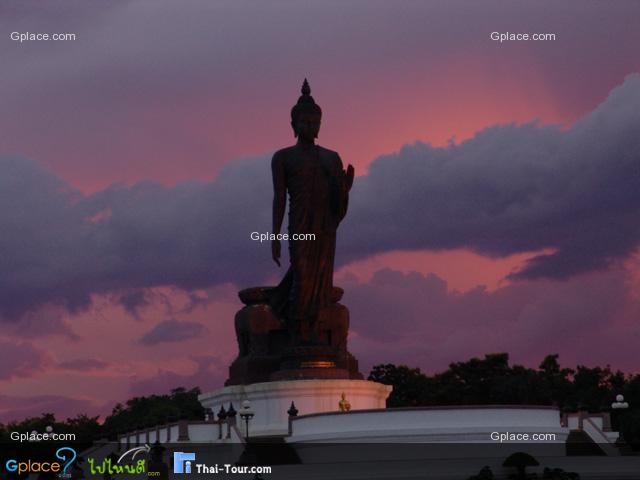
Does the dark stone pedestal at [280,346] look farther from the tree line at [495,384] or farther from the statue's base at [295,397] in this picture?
the tree line at [495,384]

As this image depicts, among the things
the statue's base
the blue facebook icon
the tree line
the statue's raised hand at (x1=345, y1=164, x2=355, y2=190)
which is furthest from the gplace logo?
the tree line

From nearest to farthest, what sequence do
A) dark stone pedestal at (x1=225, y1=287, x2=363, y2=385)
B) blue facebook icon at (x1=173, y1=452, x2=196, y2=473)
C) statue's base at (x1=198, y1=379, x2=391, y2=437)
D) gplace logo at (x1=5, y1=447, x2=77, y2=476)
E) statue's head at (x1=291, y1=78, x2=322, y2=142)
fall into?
blue facebook icon at (x1=173, y1=452, x2=196, y2=473)
gplace logo at (x1=5, y1=447, x2=77, y2=476)
statue's base at (x1=198, y1=379, x2=391, y2=437)
dark stone pedestal at (x1=225, y1=287, x2=363, y2=385)
statue's head at (x1=291, y1=78, x2=322, y2=142)

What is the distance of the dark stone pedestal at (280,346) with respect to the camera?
5125cm

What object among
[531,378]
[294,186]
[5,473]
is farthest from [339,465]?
[531,378]

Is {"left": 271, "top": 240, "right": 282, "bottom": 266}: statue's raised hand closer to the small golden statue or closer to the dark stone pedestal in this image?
the dark stone pedestal

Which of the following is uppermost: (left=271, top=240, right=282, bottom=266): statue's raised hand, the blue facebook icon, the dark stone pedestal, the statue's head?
the statue's head

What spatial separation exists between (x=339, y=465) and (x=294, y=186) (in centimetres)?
1661

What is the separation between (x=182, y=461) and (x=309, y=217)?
570 inches

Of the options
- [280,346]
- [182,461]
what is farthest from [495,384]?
[182,461]

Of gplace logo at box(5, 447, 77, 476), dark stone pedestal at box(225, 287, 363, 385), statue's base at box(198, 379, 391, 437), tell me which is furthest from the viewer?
dark stone pedestal at box(225, 287, 363, 385)

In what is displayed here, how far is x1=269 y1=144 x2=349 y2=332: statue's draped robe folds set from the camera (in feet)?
175

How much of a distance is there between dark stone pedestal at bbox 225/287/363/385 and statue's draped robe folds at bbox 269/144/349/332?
529mm

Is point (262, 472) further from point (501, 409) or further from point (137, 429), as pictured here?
point (137, 429)

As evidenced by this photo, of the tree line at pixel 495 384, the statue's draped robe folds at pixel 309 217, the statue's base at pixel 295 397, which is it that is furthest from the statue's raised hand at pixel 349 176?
the tree line at pixel 495 384
